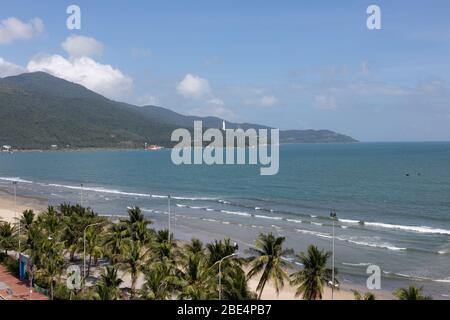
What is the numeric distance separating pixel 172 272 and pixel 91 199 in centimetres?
6574

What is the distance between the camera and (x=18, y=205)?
8494cm

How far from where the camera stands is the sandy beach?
2945 inches

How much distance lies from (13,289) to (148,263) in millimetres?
10337

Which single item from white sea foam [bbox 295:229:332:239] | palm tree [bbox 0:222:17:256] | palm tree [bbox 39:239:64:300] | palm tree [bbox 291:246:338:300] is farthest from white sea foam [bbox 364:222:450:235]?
palm tree [bbox 0:222:17:256]

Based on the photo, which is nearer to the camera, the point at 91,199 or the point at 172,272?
the point at 172,272

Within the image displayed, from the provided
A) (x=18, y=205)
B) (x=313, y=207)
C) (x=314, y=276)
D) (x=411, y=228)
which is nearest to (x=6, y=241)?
(x=314, y=276)

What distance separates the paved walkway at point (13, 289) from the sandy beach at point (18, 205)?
37.0m

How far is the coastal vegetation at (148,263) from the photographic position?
26.0 metres

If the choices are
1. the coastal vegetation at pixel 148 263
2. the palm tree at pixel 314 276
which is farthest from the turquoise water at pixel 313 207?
the palm tree at pixel 314 276

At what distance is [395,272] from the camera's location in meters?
42.1
